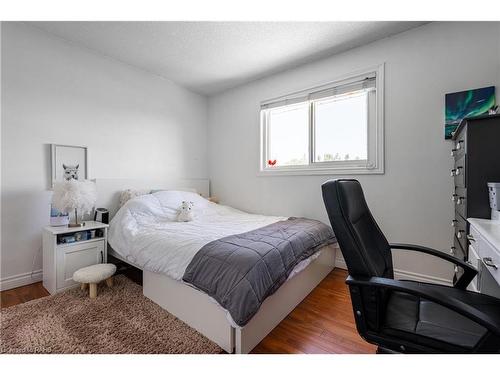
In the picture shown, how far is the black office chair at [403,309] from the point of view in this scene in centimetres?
78

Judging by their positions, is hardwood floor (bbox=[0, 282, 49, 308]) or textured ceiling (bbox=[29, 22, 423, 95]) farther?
textured ceiling (bbox=[29, 22, 423, 95])

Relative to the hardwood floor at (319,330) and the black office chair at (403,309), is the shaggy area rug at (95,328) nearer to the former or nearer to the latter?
the hardwood floor at (319,330)

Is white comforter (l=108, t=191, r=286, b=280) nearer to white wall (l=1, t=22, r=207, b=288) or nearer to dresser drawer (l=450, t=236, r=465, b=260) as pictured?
white wall (l=1, t=22, r=207, b=288)

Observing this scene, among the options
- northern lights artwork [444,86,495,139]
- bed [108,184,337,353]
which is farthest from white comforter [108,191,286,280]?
northern lights artwork [444,86,495,139]

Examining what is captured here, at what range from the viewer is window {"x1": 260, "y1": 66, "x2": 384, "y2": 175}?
250 cm

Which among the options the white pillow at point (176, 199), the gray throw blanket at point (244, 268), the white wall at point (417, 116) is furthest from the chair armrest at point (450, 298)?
the white pillow at point (176, 199)

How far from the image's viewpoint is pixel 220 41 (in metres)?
2.41

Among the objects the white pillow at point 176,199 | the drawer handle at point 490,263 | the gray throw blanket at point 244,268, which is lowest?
the gray throw blanket at point 244,268

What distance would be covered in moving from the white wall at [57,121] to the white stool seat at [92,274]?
75cm

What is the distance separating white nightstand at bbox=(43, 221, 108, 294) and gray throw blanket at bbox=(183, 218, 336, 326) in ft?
4.37

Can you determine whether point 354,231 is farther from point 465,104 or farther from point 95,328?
point 465,104

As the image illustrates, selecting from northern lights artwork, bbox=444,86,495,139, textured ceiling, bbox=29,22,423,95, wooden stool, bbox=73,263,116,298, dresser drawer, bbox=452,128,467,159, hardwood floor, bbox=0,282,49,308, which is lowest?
hardwood floor, bbox=0,282,49,308
